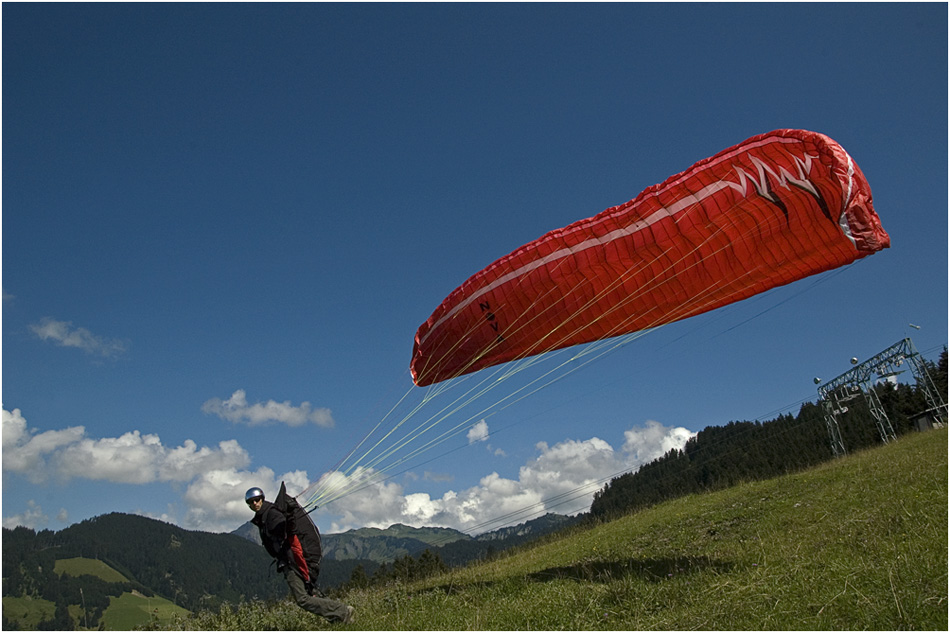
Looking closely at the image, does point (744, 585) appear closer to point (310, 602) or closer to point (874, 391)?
point (310, 602)

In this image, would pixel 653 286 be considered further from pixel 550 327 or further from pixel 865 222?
pixel 865 222

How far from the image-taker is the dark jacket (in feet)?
21.5

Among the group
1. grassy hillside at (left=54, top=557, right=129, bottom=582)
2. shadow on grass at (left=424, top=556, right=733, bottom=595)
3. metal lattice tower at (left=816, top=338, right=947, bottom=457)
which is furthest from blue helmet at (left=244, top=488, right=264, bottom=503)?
grassy hillside at (left=54, top=557, right=129, bottom=582)

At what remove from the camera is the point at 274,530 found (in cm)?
654

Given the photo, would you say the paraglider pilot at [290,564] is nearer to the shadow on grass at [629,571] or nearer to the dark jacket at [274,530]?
the dark jacket at [274,530]

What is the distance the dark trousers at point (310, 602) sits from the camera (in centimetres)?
651

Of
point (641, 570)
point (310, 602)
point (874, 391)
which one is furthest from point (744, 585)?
point (874, 391)

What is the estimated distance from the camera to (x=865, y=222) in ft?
22.6

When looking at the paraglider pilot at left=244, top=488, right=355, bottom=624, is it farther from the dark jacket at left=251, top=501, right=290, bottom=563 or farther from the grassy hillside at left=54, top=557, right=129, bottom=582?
the grassy hillside at left=54, top=557, right=129, bottom=582

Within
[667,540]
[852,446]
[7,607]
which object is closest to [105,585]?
[7,607]

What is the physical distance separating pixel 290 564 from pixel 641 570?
4.71 meters

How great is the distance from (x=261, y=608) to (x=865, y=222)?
9.53 m

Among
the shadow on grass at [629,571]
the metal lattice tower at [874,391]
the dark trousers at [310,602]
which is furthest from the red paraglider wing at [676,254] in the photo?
the metal lattice tower at [874,391]

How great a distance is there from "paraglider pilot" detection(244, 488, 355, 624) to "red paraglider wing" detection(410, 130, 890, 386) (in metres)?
3.49
